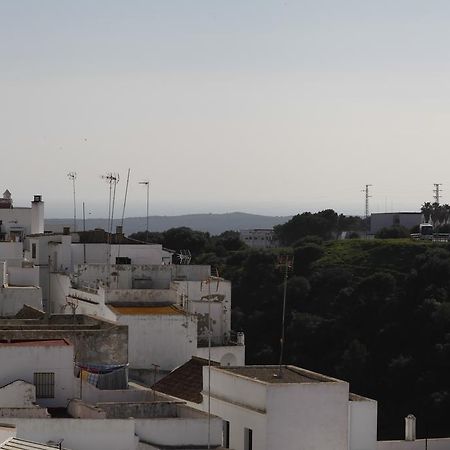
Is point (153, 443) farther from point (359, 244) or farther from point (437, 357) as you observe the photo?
point (359, 244)

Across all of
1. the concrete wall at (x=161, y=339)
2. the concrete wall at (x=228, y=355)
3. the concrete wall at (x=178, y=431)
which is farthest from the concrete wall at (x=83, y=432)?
the concrete wall at (x=228, y=355)

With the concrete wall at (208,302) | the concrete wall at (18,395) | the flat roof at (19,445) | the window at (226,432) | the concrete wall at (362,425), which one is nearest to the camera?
the flat roof at (19,445)

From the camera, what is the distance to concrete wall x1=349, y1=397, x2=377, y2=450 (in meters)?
32.2

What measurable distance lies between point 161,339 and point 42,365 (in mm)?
11069

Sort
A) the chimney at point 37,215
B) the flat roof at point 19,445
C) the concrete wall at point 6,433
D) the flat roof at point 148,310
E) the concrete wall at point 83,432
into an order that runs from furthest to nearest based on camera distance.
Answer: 1. the chimney at point 37,215
2. the flat roof at point 148,310
3. the concrete wall at point 83,432
4. the concrete wall at point 6,433
5. the flat roof at point 19,445

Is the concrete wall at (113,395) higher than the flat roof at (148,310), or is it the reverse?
the flat roof at (148,310)

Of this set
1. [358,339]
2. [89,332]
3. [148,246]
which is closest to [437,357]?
[358,339]

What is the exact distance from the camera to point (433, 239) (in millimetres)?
113188

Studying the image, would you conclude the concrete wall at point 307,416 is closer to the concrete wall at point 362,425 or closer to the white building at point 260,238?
the concrete wall at point 362,425

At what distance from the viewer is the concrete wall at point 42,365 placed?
30356 mm

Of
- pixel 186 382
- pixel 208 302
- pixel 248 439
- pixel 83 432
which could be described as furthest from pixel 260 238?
pixel 83 432

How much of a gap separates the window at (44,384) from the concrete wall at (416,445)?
29.4ft

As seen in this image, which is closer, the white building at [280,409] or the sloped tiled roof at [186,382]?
the white building at [280,409]

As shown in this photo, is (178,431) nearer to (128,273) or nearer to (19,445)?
(19,445)
